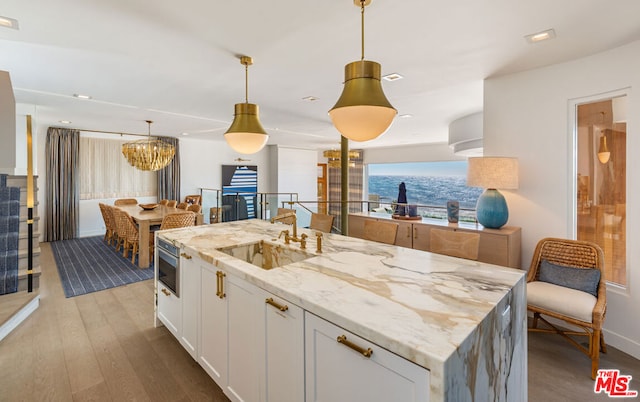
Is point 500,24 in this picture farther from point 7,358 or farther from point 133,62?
point 7,358

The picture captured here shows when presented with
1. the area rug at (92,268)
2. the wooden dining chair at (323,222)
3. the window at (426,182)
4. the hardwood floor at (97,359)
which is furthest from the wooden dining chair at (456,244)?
the window at (426,182)

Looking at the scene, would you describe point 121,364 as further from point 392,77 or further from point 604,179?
point 604,179

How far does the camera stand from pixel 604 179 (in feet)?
9.28

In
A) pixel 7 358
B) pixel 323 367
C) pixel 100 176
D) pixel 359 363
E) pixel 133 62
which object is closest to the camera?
pixel 359 363

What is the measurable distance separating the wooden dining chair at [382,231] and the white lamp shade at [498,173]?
1077mm

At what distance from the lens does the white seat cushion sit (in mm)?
2199

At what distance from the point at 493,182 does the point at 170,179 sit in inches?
306

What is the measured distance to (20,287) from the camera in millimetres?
3295

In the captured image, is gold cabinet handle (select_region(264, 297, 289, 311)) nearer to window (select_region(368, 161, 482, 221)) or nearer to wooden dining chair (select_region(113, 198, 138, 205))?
window (select_region(368, 161, 482, 221))

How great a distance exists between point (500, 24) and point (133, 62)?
3255 mm

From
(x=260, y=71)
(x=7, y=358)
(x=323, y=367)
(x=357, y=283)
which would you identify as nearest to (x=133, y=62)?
Result: (x=260, y=71)

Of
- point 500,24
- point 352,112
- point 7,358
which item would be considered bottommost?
point 7,358

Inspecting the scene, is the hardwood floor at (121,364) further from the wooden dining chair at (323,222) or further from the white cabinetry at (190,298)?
the wooden dining chair at (323,222)

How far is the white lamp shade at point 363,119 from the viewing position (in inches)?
63.5
